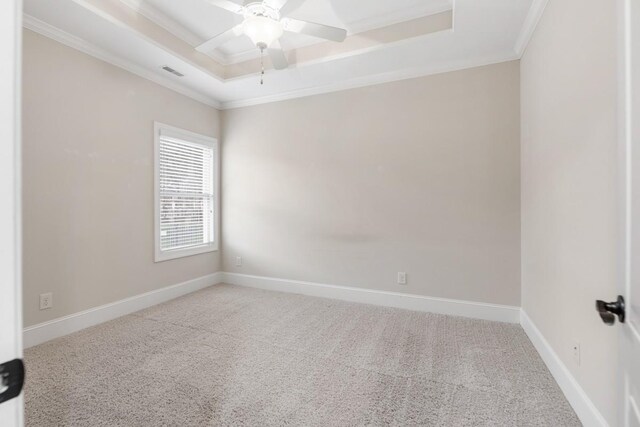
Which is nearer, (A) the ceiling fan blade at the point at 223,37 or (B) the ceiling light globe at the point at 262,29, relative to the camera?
(B) the ceiling light globe at the point at 262,29

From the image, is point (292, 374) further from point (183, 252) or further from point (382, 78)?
point (382, 78)

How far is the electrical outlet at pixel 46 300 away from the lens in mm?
2434

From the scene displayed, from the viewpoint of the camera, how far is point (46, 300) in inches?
96.9

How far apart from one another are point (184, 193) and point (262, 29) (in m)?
2.48

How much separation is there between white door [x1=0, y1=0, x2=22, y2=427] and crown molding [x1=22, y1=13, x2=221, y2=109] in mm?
2842

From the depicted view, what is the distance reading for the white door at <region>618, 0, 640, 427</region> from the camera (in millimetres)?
781

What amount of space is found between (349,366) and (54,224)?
2.75 meters

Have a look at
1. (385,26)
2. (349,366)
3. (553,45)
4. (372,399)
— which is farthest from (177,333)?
(553,45)

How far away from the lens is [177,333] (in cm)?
263

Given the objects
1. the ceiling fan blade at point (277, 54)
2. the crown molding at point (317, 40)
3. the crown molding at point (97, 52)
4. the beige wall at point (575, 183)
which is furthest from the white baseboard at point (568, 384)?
the crown molding at point (97, 52)

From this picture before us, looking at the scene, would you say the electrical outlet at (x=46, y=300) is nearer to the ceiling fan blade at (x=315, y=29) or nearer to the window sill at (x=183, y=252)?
the window sill at (x=183, y=252)

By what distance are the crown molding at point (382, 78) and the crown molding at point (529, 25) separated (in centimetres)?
15

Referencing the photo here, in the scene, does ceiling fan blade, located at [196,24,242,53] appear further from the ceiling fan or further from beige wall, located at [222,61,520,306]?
beige wall, located at [222,61,520,306]

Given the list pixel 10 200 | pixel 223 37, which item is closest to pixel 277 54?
pixel 223 37
